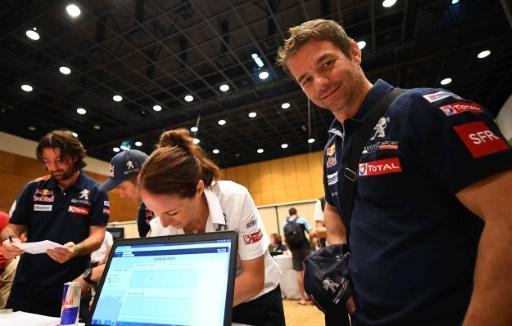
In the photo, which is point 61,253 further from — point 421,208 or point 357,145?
point 421,208

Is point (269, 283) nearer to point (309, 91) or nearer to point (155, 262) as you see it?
point (155, 262)

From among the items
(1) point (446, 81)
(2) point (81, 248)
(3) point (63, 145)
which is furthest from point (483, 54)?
(2) point (81, 248)

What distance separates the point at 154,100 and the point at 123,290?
7.16m

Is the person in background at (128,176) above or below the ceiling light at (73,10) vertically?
below

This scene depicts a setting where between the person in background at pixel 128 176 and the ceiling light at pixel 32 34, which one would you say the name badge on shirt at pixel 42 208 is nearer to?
the person in background at pixel 128 176

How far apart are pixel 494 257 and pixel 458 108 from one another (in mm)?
303

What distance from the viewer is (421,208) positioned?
2.28ft

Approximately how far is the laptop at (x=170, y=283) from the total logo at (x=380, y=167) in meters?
0.40

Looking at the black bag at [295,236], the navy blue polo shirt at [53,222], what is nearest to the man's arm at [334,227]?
the navy blue polo shirt at [53,222]

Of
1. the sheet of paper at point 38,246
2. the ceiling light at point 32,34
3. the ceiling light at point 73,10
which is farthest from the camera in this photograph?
the ceiling light at point 32,34

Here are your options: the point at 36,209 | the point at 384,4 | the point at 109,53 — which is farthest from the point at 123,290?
the point at 109,53

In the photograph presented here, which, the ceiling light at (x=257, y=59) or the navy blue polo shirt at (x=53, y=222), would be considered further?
the ceiling light at (x=257, y=59)

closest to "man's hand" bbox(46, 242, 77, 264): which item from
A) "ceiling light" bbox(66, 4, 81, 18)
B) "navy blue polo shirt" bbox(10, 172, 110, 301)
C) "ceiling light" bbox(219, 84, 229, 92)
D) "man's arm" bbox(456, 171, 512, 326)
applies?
"navy blue polo shirt" bbox(10, 172, 110, 301)

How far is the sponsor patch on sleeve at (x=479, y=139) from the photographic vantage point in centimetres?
57
